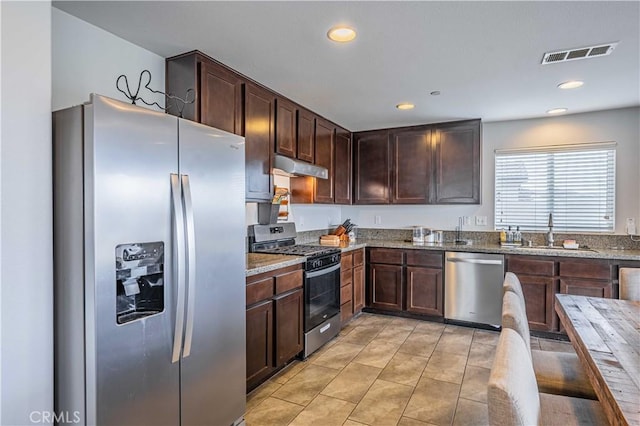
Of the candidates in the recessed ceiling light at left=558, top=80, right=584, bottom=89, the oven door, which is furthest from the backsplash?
the recessed ceiling light at left=558, top=80, right=584, bottom=89

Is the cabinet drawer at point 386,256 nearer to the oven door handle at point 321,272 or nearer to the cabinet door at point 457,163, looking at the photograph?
the cabinet door at point 457,163

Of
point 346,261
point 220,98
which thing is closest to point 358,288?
point 346,261

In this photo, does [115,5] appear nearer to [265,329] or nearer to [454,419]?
[265,329]

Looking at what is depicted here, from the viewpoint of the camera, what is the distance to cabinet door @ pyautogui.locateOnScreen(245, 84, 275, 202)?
9.46 feet

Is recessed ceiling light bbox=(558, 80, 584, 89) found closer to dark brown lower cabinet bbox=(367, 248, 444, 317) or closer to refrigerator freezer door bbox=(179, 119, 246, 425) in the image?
dark brown lower cabinet bbox=(367, 248, 444, 317)

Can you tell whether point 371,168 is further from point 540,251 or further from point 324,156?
point 540,251

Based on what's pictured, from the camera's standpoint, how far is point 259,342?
2.57 meters

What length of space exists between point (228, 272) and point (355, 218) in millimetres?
3366

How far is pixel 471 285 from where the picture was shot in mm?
4004

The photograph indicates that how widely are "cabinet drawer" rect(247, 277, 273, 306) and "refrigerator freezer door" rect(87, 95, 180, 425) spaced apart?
764 mm

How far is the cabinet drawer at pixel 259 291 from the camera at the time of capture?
97.5 inches

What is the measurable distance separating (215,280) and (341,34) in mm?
1592

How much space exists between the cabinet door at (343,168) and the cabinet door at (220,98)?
192 centimetres

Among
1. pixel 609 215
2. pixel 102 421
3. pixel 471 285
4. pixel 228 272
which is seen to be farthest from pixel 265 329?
pixel 609 215
